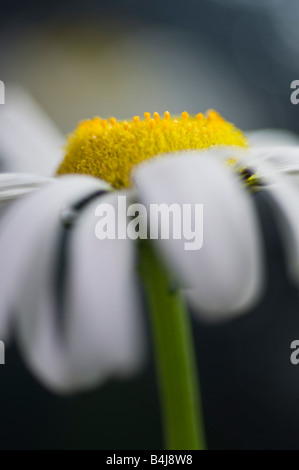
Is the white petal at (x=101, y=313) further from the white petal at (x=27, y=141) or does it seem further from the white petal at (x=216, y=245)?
the white petal at (x=27, y=141)

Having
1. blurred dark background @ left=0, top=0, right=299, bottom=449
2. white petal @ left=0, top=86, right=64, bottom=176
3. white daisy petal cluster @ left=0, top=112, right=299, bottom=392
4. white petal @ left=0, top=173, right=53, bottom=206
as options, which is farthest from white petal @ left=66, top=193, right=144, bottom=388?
blurred dark background @ left=0, top=0, right=299, bottom=449

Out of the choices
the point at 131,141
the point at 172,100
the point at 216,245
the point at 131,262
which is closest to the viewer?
the point at 216,245

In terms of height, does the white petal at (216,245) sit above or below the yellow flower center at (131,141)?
below

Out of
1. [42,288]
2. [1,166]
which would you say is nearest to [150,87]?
[1,166]

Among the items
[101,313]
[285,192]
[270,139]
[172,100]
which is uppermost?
[172,100]

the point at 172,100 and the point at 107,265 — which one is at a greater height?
the point at 172,100

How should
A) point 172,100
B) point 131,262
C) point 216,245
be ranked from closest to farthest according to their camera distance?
1. point 216,245
2. point 131,262
3. point 172,100

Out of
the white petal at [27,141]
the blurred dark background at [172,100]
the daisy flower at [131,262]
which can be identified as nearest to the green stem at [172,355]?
the daisy flower at [131,262]

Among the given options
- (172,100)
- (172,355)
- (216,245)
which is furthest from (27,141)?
(172,100)

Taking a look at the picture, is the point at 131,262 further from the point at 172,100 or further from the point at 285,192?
the point at 172,100
